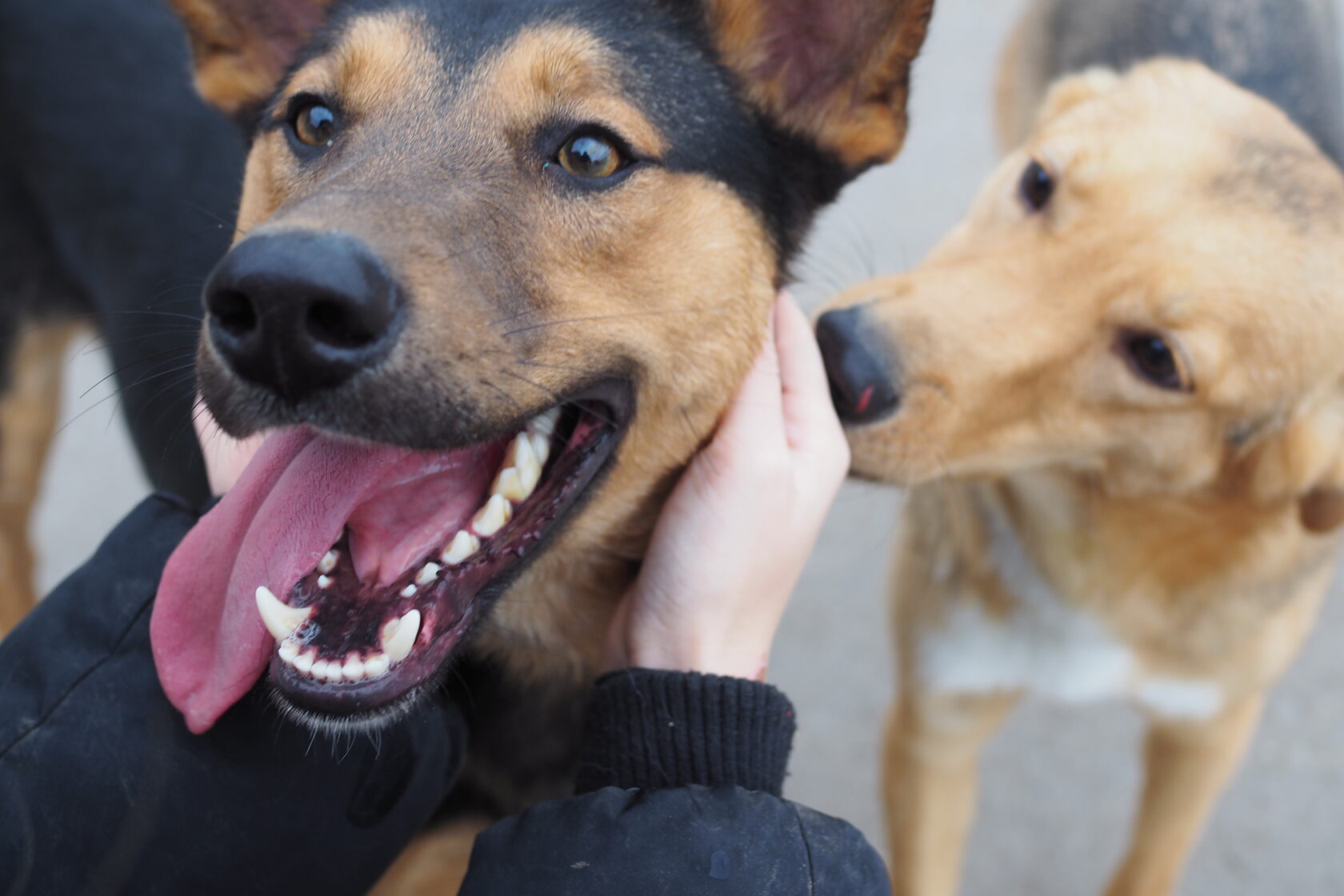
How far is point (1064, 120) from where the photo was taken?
246cm

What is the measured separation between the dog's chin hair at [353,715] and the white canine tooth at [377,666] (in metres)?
0.05

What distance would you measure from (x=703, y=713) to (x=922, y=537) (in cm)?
126

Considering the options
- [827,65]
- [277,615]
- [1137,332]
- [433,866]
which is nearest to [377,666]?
[277,615]

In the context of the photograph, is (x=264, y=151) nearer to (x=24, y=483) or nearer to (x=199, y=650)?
(x=199, y=650)

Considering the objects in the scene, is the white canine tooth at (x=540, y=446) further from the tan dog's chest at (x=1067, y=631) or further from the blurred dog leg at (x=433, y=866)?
the tan dog's chest at (x=1067, y=631)

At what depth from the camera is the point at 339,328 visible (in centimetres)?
131

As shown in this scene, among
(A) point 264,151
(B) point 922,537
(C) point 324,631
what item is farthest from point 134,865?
(B) point 922,537

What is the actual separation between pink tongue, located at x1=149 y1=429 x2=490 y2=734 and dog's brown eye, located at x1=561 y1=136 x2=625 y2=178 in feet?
1.60

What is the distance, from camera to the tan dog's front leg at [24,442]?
313cm

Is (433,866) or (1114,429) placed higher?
(1114,429)

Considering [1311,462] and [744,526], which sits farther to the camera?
[1311,462]

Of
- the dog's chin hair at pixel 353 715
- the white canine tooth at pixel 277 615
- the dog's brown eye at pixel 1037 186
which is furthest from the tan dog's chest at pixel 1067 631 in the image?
the white canine tooth at pixel 277 615

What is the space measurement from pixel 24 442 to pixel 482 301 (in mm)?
2512

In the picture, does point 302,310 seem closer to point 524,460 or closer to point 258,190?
point 524,460
